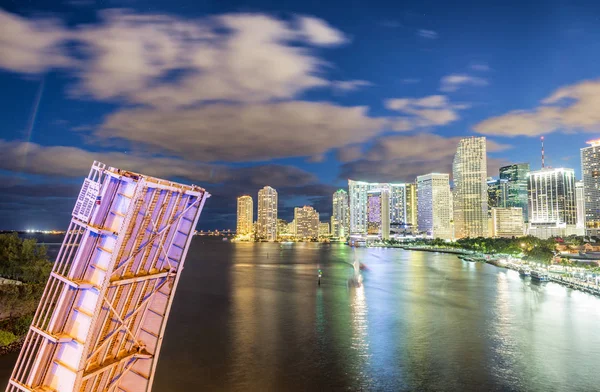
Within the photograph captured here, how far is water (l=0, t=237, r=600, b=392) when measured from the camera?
933 inches

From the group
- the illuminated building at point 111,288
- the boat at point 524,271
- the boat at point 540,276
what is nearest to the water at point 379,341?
the boat at point 540,276

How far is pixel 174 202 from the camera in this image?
10469mm

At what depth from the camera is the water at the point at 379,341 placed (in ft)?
77.8

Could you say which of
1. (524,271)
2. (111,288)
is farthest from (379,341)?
(524,271)

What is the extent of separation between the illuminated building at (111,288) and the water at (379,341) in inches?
518

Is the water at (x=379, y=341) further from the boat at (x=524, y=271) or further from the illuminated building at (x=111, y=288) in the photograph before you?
the boat at (x=524, y=271)

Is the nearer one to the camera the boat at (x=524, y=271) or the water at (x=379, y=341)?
the water at (x=379, y=341)

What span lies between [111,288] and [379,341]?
85.2 feet

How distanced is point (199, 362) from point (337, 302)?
2433 centimetres

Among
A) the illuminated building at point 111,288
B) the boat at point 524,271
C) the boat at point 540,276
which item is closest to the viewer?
the illuminated building at point 111,288

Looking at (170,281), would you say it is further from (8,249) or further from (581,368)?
(8,249)

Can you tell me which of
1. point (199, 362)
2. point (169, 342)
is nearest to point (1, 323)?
point (169, 342)

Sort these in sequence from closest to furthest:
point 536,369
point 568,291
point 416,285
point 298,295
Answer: point 536,369
point 298,295
point 568,291
point 416,285

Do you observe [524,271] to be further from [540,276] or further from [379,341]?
[379,341]
